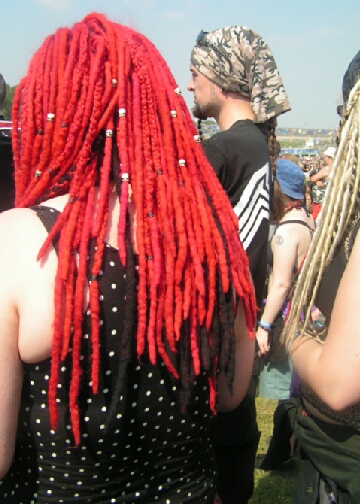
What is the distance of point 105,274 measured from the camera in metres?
1.14

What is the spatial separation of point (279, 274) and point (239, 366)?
2201 millimetres

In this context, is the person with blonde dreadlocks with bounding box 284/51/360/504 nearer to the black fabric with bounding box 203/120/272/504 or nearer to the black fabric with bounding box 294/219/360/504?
the black fabric with bounding box 294/219/360/504

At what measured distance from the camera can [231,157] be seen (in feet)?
7.84

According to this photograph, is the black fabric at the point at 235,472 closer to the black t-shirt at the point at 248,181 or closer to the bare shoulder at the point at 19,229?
the black t-shirt at the point at 248,181

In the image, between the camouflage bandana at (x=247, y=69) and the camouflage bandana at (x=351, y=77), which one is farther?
the camouflage bandana at (x=247, y=69)

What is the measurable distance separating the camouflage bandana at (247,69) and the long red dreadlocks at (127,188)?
144 cm

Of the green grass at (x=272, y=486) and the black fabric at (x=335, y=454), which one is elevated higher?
the black fabric at (x=335, y=454)

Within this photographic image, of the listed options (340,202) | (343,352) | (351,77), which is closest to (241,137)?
(351,77)

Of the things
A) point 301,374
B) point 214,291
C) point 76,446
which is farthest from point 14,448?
point 301,374

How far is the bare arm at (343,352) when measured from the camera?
4.20ft

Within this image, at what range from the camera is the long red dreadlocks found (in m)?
1.14

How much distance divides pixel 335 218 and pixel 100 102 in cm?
70

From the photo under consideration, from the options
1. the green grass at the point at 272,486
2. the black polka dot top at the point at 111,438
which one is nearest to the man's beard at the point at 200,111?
the black polka dot top at the point at 111,438

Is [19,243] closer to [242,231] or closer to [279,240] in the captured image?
[242,231]
